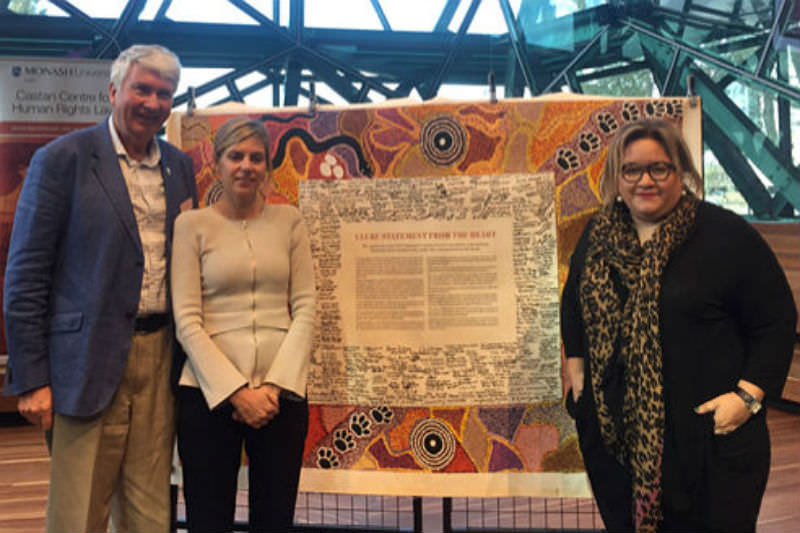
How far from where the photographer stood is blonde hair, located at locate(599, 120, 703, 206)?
1720mm

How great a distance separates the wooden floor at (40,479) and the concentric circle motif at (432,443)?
566 mm

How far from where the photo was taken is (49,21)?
507 centimetres

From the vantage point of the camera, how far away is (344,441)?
250 cm

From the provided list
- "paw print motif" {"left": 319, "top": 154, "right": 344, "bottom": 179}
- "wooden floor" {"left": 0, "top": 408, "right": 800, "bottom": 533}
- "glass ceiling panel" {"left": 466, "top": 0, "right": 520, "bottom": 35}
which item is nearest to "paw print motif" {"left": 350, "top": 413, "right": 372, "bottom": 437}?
"wooden floor" {"left": 0, "top": 408, "right": 800, "bottom": 533}

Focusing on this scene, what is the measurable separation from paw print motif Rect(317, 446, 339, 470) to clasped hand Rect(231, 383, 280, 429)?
720 millimetres

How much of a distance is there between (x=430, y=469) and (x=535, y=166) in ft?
3.74

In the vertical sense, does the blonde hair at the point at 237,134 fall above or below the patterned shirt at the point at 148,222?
above

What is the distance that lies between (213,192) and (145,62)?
0.75m

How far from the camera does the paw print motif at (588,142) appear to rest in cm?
239

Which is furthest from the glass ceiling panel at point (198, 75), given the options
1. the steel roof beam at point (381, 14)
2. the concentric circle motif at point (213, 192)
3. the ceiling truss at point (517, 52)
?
the concentric circle motif at point (213, 192)

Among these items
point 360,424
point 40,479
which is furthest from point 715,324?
point 40,479

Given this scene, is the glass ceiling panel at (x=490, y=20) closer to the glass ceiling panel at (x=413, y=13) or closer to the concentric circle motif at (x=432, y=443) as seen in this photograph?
the glass ceiling panel at (x=413, y=13)

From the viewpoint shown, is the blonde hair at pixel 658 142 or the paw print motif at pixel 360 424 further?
the paw print motif at pixel 360 424

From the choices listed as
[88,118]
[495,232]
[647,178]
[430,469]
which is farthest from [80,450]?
[88,118]
